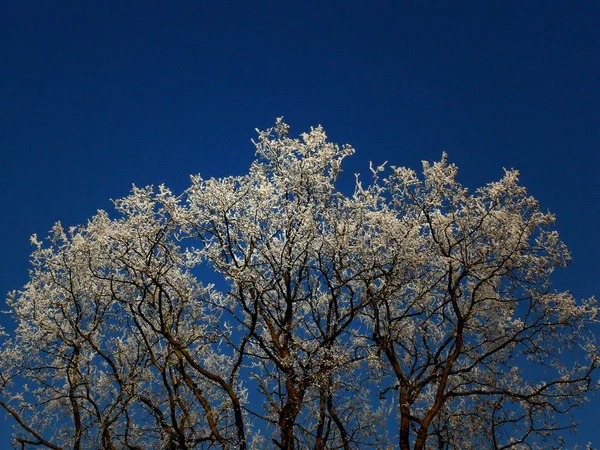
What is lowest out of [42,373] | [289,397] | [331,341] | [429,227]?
[289,397]

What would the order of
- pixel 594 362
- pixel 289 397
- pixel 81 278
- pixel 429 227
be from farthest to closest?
1. pixel 81 278
2. pixel 429 227
3. pixel 594 362
4. pixel 289 397

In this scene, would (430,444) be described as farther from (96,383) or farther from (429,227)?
(96,383)

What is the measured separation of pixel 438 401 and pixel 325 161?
661cm

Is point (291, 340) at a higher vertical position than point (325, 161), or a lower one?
lower

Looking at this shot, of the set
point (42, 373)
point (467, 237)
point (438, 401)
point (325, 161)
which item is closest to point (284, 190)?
point (325, 161)

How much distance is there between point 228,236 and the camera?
14.6 m

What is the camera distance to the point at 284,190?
15.3 meters

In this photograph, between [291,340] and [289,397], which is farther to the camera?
[291,340]

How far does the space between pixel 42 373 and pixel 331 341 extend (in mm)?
10139

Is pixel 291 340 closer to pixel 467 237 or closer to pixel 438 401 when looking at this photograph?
pixel 438 401

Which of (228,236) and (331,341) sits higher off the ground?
(228,236)

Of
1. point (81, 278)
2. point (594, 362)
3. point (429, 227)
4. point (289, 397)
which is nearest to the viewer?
point (289, 397)

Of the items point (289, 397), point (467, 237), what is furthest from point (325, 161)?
point (289, 397)

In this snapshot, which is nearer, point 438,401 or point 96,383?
point 438,401
